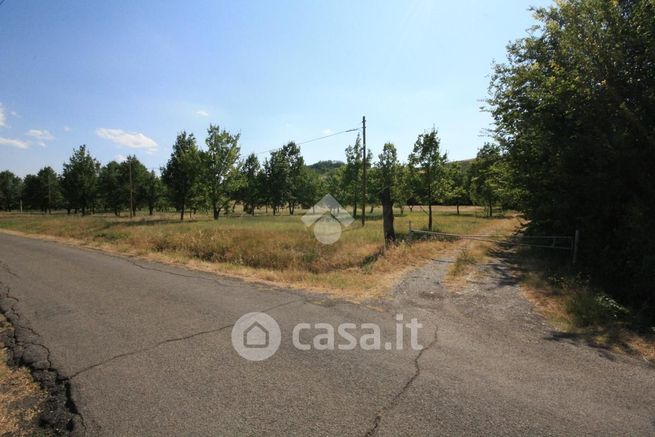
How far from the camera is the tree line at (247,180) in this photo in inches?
928

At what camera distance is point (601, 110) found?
26.2ft

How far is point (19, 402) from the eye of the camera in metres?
3.36

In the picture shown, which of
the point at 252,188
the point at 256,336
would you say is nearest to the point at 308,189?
the point at 252,188

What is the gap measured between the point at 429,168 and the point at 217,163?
76.4ft

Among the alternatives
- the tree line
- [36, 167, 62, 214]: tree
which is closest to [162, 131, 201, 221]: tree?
the tree line

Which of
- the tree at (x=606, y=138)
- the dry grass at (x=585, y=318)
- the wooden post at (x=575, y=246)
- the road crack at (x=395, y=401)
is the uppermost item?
the tree at (x=606, y=138)

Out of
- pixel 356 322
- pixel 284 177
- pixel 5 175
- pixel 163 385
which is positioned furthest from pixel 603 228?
pixel 5 175

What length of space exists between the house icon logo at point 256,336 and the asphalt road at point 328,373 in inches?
5.0

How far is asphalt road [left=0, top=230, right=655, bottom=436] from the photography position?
2926 millimetres

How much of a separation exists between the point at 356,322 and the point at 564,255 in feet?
29.7

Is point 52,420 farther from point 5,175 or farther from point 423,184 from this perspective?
point 5,175

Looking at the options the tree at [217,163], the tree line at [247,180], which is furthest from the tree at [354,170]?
the tree at [217,163]

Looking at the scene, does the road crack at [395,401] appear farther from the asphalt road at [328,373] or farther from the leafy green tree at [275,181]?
the leafy green tree at [275,181]

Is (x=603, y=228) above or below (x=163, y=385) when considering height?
above
